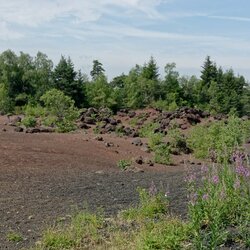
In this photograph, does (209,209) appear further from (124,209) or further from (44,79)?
(44,79)

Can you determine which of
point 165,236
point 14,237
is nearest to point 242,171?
point 165,236

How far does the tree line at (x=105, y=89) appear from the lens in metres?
47.4

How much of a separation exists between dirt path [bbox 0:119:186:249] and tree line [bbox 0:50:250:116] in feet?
86.1

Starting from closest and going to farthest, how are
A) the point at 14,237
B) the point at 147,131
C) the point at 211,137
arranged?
the point at 14,237
the point at 211,137
the point at 147,131

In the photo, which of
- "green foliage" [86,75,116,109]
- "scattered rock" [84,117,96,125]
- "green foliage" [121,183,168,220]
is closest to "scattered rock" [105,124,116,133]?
"scattered rock" [84,117,96,125]

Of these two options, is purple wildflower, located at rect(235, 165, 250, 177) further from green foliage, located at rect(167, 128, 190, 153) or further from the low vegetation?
green foliage, located at rect(167, 128, 190, 153)

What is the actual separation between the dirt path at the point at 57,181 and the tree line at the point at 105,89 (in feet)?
86.1

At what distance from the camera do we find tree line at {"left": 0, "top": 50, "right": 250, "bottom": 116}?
4744cm

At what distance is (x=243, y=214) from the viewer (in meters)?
5.72

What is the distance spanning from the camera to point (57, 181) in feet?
38.5

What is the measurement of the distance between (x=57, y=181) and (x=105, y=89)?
36.6 metres

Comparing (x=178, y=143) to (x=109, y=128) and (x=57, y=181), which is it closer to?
(x=109, y=128)

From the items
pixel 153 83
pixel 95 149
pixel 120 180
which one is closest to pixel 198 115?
pixel 153 83

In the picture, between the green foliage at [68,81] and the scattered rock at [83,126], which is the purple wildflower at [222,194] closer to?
the scattered rock at [83,126]
